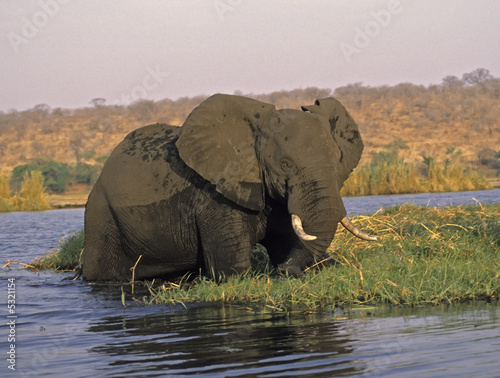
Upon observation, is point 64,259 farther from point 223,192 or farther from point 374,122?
point 374,122

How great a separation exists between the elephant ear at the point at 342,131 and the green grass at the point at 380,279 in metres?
1.10

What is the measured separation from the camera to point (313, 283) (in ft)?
25.3

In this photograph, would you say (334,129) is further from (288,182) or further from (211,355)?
(211,355)

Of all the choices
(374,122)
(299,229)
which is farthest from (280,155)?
(374,122)

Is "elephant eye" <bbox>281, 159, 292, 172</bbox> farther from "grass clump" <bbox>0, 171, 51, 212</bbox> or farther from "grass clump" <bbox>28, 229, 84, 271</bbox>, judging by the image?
"grass clump" <bbox>0, 171, 51, 212</bbox>

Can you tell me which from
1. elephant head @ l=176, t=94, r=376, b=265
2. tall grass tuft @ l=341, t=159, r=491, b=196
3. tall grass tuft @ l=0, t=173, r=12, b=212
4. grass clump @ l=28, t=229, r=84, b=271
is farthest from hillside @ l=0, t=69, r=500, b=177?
elephant head @ l=176, t=94, r=376, b=265

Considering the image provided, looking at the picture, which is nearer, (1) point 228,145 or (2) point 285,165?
(2) point 285,165

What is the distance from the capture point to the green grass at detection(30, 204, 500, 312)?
23.9ft

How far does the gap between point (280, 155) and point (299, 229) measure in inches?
34.2

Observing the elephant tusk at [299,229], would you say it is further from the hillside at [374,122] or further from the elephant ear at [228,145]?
the hillside at [374,122]

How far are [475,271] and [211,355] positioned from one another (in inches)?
140

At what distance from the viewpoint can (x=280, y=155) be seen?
313 inches

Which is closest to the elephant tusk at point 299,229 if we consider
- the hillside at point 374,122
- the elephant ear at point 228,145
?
the elephant ear at point 228,145

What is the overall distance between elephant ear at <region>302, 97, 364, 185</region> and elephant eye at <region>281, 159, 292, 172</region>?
0.86 metres
